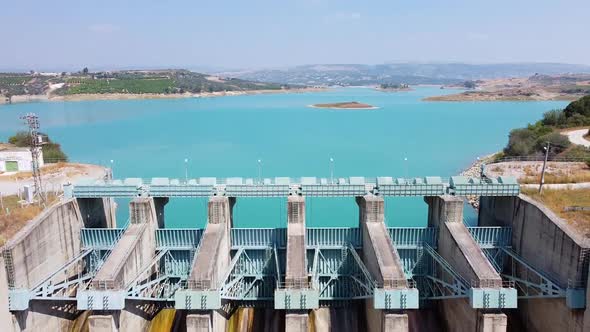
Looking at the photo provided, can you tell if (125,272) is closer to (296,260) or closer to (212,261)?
(212,261)

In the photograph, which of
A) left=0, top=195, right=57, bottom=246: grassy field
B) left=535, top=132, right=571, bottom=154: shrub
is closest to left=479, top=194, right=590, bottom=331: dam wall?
left=535, top=132, right=571, bottom=154: shrub

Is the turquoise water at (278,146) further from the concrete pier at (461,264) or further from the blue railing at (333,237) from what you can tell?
the concrete pier at (461,264)

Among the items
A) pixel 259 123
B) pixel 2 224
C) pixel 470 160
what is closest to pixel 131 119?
pixel 259 123

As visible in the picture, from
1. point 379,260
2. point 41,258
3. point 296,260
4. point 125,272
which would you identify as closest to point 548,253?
point 379,260

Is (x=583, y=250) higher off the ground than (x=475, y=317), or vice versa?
(x=583, y=250)

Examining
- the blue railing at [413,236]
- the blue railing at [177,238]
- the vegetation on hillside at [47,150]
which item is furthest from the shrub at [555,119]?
the vegetation on hillside at [47,150]

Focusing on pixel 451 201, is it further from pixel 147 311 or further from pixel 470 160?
pixel 470 160

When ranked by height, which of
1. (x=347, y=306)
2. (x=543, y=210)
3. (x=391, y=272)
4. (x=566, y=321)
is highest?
(x=543, y=210)
